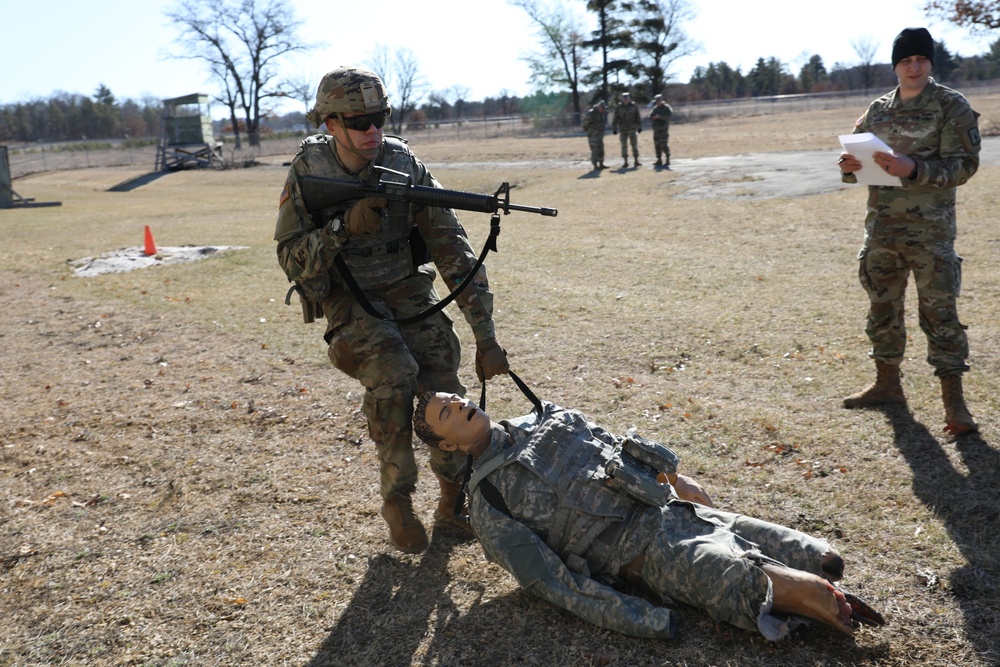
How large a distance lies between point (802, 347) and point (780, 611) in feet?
13.8

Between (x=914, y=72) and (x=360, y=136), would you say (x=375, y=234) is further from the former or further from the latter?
(x=914, y=72)

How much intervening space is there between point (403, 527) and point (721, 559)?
5.17ft

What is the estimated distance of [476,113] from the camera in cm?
10288

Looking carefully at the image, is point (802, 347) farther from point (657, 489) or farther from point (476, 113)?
point (476, 113)

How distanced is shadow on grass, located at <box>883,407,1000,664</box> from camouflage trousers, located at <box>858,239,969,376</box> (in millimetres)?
453

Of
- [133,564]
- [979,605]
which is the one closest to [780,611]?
[979,605]

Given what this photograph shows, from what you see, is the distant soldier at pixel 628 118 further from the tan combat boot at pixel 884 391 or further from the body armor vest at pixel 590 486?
the body armor vest at pixel 590 486

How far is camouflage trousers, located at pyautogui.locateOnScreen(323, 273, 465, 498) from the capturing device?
3.95m

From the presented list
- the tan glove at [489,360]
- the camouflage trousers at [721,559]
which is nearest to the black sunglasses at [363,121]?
the tan glove at [489,360]

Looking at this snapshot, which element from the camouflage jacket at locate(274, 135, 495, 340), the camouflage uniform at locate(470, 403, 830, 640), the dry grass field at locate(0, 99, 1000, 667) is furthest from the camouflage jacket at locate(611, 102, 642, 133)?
the camouflage uniform at locate(470, 403, 830, 640)

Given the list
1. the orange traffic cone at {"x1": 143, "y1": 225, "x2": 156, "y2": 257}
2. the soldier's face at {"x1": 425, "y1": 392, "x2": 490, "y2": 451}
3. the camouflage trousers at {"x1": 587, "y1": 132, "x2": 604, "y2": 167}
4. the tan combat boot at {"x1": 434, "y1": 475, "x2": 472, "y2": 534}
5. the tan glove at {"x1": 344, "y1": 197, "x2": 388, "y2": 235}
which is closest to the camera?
the soldier's face at {"x1": 425, "y1": 392, "x2": 490, "y2": 451}

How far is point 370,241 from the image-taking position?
4.12 metres

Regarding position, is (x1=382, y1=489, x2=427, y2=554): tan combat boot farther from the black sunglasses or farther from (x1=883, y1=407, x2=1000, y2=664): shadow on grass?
(x1=883, y1=407, x2=1000, y2=664): shadow on grass

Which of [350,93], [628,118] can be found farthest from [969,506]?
[628,118]
